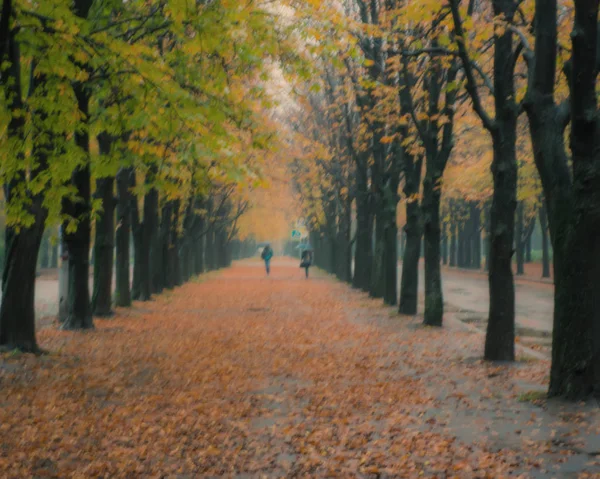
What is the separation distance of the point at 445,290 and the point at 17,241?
25.2m

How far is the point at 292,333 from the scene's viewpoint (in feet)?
55.9

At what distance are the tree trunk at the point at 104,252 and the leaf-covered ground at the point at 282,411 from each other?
3568 mm

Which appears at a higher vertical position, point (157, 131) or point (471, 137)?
point (471, 137)

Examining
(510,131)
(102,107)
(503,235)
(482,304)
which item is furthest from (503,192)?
(482,304)

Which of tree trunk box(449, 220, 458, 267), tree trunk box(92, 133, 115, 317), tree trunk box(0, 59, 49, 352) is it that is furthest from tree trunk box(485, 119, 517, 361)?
tree trunk box(449, 220, 458, 267)

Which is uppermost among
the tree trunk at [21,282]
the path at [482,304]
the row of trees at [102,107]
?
the row of trees at [102,107]

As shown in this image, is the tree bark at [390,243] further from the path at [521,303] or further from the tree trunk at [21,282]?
the tree trunk at [21,282]

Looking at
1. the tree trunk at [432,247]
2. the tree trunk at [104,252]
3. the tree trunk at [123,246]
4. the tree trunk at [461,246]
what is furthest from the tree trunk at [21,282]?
the tree trunk at [461,246]

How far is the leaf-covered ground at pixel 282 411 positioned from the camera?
Result: 648 centimetres

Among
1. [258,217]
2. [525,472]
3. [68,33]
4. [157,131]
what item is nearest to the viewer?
[525,472]

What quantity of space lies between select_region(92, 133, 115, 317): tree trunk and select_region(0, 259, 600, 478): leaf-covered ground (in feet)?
11.7

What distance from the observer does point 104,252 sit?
65.1 ft

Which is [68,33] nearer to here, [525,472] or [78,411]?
[78,411]

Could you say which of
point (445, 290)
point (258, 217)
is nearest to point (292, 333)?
point (445, 290)
